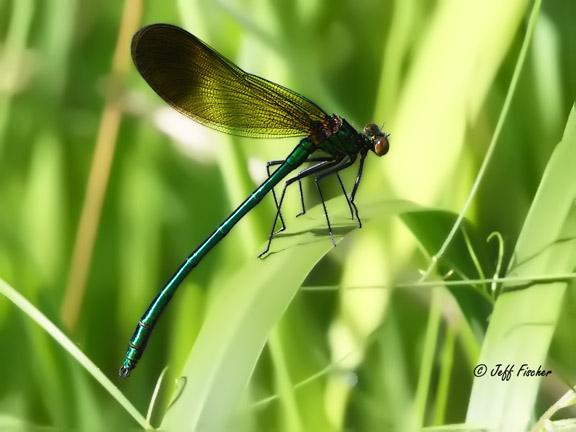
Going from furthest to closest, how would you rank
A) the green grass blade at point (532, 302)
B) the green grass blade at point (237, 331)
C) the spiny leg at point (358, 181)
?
the spiny leg at point (358, 181), the green grass blade at point (532, 302), the green grass blade at point (237, 331)

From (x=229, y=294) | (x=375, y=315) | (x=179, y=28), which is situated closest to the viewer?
(x=229, y=294)

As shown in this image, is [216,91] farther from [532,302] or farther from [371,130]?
[532,302]

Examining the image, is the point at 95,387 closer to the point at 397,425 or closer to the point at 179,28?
the point at 397,425

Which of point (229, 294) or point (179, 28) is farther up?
point (179, 28)

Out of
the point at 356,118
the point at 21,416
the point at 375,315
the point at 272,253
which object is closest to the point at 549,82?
the point at 356,118

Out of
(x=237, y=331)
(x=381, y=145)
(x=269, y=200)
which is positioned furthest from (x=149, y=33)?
(x=237, y=331)

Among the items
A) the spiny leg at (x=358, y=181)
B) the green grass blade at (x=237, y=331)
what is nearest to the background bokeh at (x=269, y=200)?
the spiny leg at (x=358, y=181)

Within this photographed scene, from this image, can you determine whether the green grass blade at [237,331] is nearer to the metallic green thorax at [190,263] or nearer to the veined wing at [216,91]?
the metallic green thorax at [190,263]

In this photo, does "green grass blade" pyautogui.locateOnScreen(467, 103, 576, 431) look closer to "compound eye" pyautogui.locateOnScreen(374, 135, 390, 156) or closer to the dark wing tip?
"compound eye" pyautogui.locateOnScreen(374, 135, 390, 156)
